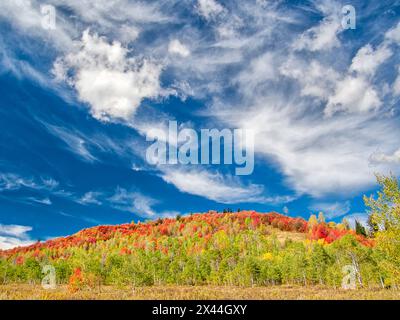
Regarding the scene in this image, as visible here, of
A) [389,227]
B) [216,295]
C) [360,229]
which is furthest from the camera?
[360,229]

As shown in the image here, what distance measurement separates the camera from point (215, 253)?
133 metres

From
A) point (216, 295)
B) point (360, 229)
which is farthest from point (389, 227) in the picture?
point (360, 229)

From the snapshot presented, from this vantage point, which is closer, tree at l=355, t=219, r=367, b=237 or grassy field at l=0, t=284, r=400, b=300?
grassy field at l=0, t=284, r=400, b=300

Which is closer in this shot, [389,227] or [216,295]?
[389,227]

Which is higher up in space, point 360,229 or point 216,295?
point 360,229

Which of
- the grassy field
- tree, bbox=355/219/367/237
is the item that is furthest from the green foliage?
tree, bbox=355/219/367/237

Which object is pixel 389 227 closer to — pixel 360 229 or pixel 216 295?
pixel 216 295

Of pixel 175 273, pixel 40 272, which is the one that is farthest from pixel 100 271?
pixel 40 272

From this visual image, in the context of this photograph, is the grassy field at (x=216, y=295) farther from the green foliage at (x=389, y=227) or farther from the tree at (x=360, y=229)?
the tree at (x=360, y=229)

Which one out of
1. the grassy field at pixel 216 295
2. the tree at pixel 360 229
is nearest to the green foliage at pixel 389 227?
the grassy field at pixel 216 295

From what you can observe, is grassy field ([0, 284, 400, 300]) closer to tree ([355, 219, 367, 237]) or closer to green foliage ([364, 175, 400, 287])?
green foliage ([364, 175, 400, 287])
